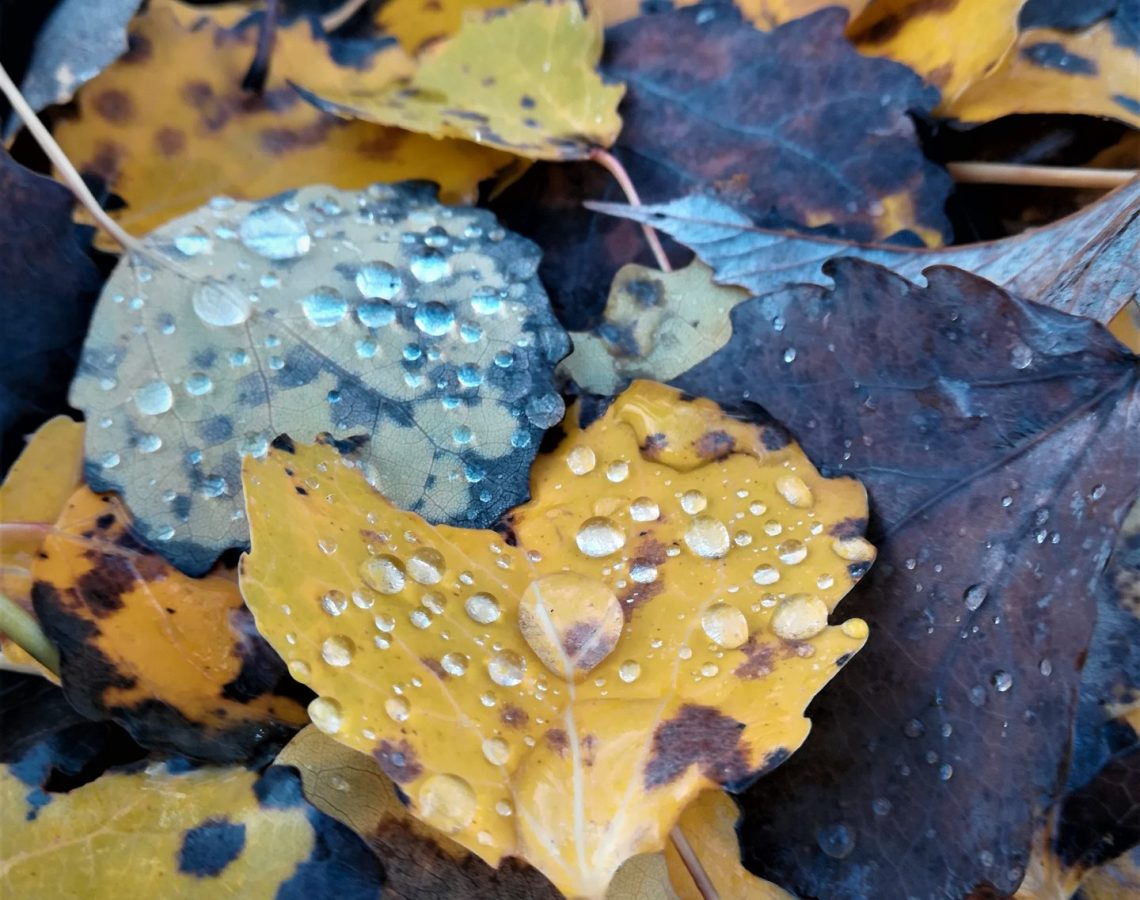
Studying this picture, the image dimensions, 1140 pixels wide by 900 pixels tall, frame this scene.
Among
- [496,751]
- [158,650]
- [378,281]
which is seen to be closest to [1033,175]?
[378,281]

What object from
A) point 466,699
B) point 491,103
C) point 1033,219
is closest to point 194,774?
point 466,699

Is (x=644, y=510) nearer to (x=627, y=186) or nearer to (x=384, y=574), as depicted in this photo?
(x=384, y=574)

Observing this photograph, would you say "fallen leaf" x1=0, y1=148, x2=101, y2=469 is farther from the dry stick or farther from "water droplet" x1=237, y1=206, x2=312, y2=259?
"water droplet" x1=237, y1=206, x2=312, y2=259

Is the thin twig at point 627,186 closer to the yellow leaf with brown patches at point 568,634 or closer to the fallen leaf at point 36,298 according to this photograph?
the yellow leaf with brown patches at point 568,634

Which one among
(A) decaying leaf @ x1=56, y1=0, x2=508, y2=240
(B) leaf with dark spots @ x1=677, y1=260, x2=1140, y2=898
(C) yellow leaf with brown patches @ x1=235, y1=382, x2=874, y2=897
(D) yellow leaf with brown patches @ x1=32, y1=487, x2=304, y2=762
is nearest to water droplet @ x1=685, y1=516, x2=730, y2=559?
(C) yellow leaf with brown patches @ x1=235, y1=382, x2=874, y2=897

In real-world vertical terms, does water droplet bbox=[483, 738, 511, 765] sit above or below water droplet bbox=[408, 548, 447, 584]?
below

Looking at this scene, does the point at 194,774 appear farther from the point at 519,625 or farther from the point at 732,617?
the point at 732,617
